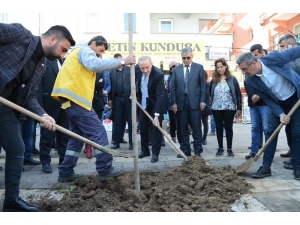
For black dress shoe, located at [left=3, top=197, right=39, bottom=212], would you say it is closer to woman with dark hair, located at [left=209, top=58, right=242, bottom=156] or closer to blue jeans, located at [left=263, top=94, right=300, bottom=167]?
blue jeans, located at [left=263, top=94, right=300, bottom=167]

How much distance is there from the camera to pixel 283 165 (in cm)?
460

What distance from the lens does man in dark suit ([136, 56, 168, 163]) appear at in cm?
496

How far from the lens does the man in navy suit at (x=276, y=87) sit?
375 cm

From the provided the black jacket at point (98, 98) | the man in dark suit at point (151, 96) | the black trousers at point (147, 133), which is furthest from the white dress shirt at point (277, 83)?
the black jacket at point (98, 98)

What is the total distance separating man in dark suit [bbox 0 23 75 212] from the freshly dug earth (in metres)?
0.34

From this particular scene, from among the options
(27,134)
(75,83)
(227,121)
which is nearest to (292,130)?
(227,121)

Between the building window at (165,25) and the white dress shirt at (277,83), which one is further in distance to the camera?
the building window at (165,25)

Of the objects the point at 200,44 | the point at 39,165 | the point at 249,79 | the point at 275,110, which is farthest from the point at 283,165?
the point at 200,44

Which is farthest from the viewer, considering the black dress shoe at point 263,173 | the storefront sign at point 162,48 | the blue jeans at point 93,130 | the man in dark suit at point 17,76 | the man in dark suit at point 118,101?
the storefront sign at point 162,48

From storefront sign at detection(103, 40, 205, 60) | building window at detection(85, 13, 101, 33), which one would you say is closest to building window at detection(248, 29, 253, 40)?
storefront sign at detection(103, 40, 205, 60)

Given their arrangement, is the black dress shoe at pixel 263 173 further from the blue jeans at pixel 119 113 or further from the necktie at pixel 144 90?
the blue jeans at pixel 119 113

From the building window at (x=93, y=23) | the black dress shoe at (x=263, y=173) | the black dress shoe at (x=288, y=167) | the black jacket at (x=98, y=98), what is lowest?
the black dress shoe at (x=288, y=167)

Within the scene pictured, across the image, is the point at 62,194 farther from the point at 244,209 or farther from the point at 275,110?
the point at 275,110

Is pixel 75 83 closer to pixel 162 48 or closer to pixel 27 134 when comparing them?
pixel 27 134
